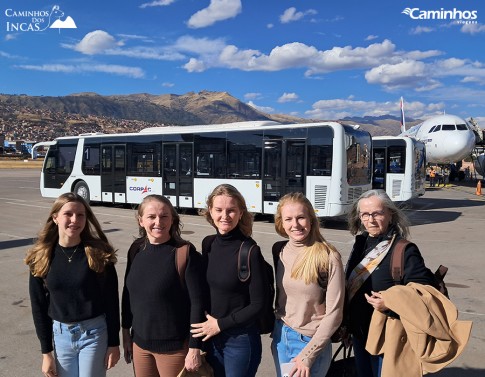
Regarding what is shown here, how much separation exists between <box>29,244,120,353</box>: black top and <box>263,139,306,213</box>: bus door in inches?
386

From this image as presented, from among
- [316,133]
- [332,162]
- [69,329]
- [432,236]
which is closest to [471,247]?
[432,236]

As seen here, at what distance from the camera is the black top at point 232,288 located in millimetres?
2500

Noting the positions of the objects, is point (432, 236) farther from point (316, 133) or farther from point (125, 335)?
point (125, 335)

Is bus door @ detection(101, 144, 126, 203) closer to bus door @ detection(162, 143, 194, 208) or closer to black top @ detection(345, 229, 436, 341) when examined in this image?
bus door @ detection(162, 143, 194, 208)

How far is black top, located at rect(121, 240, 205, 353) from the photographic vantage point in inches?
99.7

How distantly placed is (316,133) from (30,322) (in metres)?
8.88

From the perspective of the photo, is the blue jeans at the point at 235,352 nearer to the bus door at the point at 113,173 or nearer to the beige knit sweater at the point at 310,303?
the beige knit sweater at the point at 310,303

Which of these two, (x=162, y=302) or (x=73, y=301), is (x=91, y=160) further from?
(x=162, y=302)

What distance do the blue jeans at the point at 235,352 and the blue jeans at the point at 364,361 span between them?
615 millimetres

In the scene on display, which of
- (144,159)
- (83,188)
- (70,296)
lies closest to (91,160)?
(83,188)

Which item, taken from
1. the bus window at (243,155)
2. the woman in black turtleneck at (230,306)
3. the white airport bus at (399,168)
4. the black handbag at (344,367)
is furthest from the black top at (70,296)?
the white airport bus at (399,168)

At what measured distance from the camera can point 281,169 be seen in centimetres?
1270

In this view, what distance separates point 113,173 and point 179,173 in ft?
9.65

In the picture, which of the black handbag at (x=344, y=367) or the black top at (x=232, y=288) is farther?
the black handbag at (x=344, y=367)
